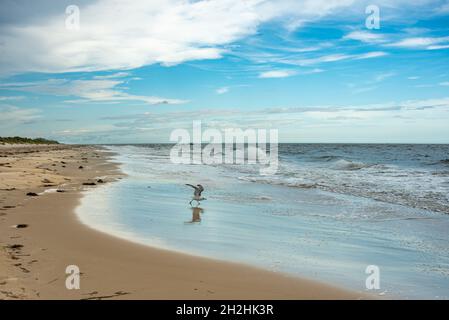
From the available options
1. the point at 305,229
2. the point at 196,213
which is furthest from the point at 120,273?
the point at 196,213

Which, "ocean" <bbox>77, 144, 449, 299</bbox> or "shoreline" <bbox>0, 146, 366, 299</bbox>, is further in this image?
"ocean" <bbox>77, 144, 449, 299</bbox>

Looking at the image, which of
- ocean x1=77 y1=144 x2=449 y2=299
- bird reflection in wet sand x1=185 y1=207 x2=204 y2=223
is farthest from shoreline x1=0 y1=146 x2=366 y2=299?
bird reflection in wet sand x1=185 y1=207 x2=204 y2=223

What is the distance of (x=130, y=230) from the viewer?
802 centimetres

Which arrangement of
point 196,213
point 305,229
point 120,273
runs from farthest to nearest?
point 196,213, point 305,229, point 120,273

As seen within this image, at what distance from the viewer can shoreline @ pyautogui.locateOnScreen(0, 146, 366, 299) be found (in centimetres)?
469

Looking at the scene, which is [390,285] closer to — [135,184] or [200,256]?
[200,256]

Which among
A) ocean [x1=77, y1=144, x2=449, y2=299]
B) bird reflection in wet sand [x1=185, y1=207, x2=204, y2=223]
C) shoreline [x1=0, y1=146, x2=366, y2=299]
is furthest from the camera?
bird reflection in wet sand [x1=185, y1=207, x2=204, y2=223]

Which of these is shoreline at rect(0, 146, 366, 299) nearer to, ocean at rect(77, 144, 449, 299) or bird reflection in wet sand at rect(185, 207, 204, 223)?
ocean at rect(77, 144, 449, 299)

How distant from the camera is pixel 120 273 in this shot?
5348 millimetres

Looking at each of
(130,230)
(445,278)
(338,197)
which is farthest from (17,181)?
(445,278)

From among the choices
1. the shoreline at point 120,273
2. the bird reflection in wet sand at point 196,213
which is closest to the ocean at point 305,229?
the bird reflection in wet sand at point 196,213

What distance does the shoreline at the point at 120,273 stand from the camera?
4691 millimetres

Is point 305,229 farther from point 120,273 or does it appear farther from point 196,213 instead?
point 120,273

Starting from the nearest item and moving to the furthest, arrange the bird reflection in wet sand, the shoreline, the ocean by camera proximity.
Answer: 1. the shoreline
2. the ocean
3. the bird reflection in wet sand
